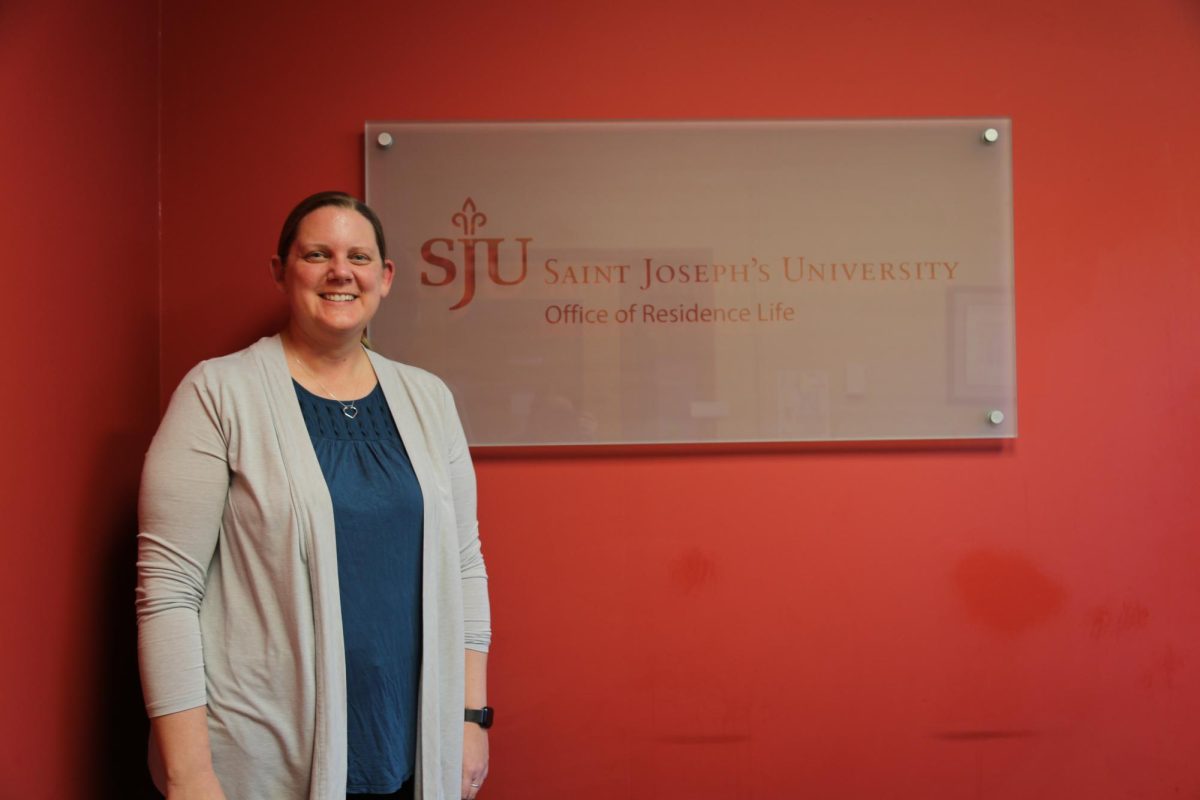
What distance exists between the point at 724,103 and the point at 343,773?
4.59 feet

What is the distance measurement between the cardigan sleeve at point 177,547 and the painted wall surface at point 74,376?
0.55 feet

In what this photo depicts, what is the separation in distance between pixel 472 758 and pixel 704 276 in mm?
995

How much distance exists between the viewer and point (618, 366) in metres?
1.80

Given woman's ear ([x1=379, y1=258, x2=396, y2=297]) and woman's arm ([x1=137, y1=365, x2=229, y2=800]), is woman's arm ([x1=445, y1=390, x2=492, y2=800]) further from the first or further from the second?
woman's arm ([x1=137, y1=365, x2=229, y2=800])

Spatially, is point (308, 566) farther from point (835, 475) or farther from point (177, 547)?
point (835, 475)

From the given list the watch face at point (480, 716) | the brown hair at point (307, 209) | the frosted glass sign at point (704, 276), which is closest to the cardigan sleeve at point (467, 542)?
the watch face at point (480, 716)

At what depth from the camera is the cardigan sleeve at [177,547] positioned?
49.3 inches

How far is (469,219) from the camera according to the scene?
179cm

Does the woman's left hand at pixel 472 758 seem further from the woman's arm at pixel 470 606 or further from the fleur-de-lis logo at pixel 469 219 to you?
the fleur-de-lis logo at pixel 469 219

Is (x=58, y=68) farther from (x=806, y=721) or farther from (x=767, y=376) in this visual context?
(x=806, y=721)

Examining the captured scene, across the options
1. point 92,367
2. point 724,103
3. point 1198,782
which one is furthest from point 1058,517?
point 92,367

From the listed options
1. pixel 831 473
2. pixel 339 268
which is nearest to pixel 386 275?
pixel 339 268

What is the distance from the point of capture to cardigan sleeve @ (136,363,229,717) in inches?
49.3

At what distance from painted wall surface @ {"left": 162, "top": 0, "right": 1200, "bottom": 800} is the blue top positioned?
1.34 feet
